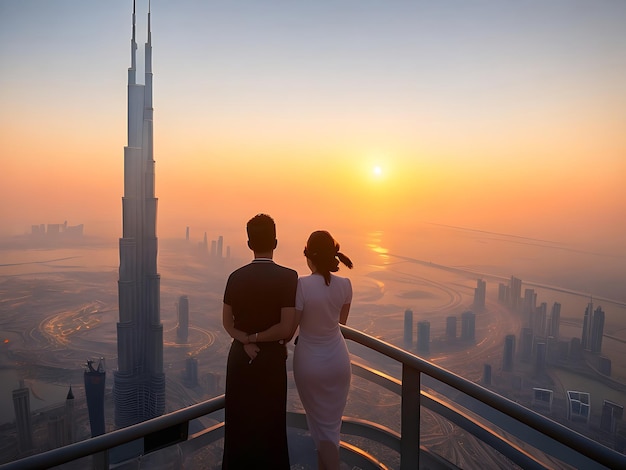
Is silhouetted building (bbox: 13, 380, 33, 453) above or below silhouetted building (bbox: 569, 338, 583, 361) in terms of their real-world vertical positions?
below

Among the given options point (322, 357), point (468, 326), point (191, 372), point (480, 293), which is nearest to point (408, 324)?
point (468, 326)

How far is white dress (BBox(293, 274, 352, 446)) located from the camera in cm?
169

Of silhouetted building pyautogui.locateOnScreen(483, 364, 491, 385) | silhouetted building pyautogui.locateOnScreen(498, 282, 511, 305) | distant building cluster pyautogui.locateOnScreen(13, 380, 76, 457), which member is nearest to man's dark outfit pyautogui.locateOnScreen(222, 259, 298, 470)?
silhouetted building pyautogui.locateOnScreen(483, 364, 491, 385)

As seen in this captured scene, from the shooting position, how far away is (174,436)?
1.42 m

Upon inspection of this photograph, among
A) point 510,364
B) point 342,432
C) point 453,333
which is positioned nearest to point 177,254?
point 453,333

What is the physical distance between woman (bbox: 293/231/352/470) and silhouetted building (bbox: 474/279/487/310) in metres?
28.5

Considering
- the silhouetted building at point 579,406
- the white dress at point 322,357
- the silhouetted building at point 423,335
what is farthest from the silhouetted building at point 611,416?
the white dress at point 322,357

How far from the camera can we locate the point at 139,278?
1168 inches

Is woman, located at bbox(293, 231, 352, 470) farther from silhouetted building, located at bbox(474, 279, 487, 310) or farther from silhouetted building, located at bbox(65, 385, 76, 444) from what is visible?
silhouetted building, located at bbox(474, 279, 487, 310)

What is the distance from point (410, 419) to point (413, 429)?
0.14ft

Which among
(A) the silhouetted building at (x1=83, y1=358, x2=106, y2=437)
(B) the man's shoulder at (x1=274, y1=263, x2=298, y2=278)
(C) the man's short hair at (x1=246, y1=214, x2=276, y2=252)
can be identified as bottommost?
(A) the silhouetted building at (x1=83, y1=358, x2=106, y2=437)

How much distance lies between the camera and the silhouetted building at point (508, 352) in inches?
823

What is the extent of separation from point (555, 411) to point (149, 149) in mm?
28431

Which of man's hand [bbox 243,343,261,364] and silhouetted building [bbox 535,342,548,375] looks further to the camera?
silhouetted building [bbox 535,342,548,375]
